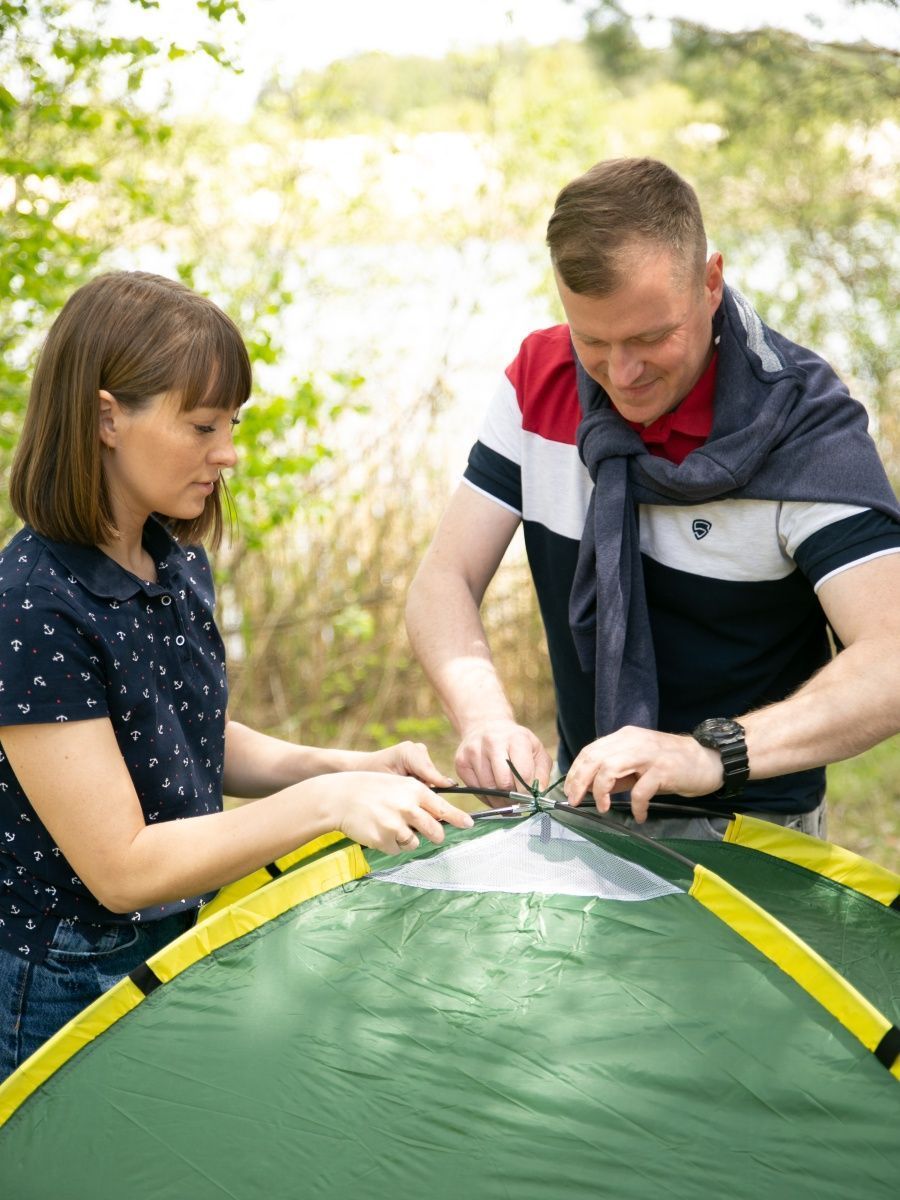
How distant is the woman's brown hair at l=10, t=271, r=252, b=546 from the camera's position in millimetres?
1591

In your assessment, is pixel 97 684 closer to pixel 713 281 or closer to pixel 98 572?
pixel 98 572

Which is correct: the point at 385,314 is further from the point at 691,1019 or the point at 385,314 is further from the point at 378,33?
the point at 691,1019

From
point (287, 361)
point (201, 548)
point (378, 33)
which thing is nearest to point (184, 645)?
point (201, 548)

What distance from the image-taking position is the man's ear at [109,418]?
1608mm

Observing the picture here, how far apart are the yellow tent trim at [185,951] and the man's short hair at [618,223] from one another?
2.77 ft

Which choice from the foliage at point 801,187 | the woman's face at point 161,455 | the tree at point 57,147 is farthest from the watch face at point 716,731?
the foliage at point 801,187

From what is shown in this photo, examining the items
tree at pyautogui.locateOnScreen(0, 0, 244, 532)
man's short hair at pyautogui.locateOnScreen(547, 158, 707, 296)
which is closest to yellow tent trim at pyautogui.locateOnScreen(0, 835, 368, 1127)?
man's short hair at pyautogui.locateOnScreen(547, 158, 707, 296)

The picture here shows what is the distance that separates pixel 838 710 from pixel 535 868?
1.49 ft

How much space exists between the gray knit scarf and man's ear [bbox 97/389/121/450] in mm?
707

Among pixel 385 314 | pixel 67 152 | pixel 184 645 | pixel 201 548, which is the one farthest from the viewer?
pixel 385 314

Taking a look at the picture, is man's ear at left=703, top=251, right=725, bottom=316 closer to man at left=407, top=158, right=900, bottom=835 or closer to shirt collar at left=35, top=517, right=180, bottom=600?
man at left=407, top=158, right=900, bottom=835

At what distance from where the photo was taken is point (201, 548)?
191 centimetres

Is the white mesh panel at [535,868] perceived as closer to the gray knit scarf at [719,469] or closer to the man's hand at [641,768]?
the man's hand at [641,768]

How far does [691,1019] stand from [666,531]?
78cm
